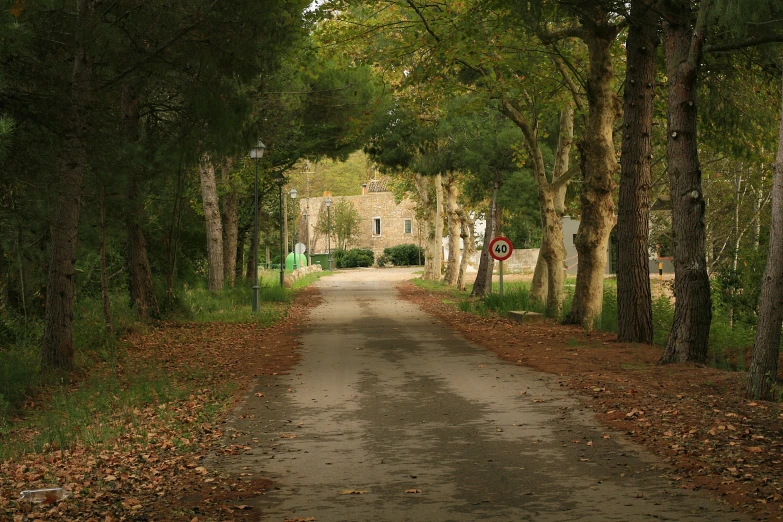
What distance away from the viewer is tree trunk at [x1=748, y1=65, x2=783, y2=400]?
34.2 feet

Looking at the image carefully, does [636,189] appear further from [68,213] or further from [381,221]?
[381,221]

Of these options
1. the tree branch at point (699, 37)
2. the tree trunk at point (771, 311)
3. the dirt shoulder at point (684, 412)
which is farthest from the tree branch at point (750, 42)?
the dirt shoulder at point (684, 412)

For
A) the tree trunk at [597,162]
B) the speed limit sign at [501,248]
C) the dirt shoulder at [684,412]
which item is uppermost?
the tree trunk at [597,162]

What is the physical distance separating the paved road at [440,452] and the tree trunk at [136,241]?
6.86m

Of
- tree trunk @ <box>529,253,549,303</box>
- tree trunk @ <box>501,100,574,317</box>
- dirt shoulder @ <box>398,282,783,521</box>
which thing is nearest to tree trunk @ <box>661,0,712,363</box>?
dirt shoulder @ <box>398,282,783,521</box>

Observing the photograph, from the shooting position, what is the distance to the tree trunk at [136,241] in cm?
1984

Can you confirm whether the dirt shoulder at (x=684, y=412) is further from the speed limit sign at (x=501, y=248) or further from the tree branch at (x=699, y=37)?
the speed limit sign at (x=501, y=248)

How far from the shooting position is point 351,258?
9044 cm

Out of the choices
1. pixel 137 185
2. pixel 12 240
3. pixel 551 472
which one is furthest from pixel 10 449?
pixel 137 185

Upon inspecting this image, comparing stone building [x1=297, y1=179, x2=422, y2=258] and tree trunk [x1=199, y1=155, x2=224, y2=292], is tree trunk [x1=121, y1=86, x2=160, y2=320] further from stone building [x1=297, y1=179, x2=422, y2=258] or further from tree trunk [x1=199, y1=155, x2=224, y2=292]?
stone building [x1=297, y1=179, x2=422, y2=258]

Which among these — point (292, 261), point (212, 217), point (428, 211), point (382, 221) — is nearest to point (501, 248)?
point (212, 217)

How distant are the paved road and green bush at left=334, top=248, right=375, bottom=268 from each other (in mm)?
74318

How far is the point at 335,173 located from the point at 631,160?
106 metres

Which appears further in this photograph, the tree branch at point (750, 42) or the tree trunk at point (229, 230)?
the tree trunk at point (229, 230)
